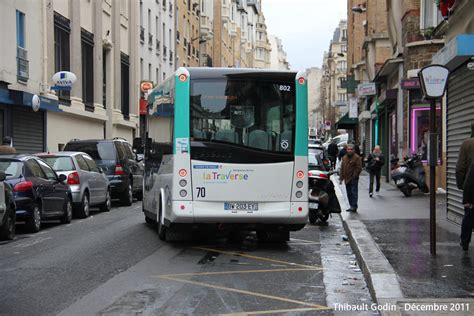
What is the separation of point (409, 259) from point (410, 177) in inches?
470

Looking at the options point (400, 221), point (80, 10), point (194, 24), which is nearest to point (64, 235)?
point (400, 221)

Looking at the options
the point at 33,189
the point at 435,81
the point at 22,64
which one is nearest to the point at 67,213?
the point at 33,189

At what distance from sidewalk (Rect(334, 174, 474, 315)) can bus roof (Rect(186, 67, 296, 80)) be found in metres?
2.98

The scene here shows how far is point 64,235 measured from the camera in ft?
42.9

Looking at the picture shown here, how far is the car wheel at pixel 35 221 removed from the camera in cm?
1330

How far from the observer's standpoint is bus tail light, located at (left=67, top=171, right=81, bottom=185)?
1638cm

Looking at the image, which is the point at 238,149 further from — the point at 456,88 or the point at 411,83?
the point at 411,83

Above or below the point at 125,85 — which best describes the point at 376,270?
below

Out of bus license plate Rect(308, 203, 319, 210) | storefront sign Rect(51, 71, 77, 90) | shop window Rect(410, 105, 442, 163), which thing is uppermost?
storefront sign Rect(51, 71, 77, 90)

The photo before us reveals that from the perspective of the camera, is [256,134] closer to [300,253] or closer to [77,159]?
[300,253]

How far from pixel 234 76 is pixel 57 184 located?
582 centimetres

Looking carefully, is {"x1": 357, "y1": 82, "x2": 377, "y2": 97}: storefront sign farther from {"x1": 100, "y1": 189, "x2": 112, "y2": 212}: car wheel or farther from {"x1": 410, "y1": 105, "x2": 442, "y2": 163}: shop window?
{"x1": 100, "y1": 189, "x2": 112, "y2": 212}: car wheel

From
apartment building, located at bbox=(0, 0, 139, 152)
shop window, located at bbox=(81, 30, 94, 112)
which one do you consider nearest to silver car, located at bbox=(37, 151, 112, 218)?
apartment building, located at bbox=(0, 0, 139, 152)

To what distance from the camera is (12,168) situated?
1326 cm
